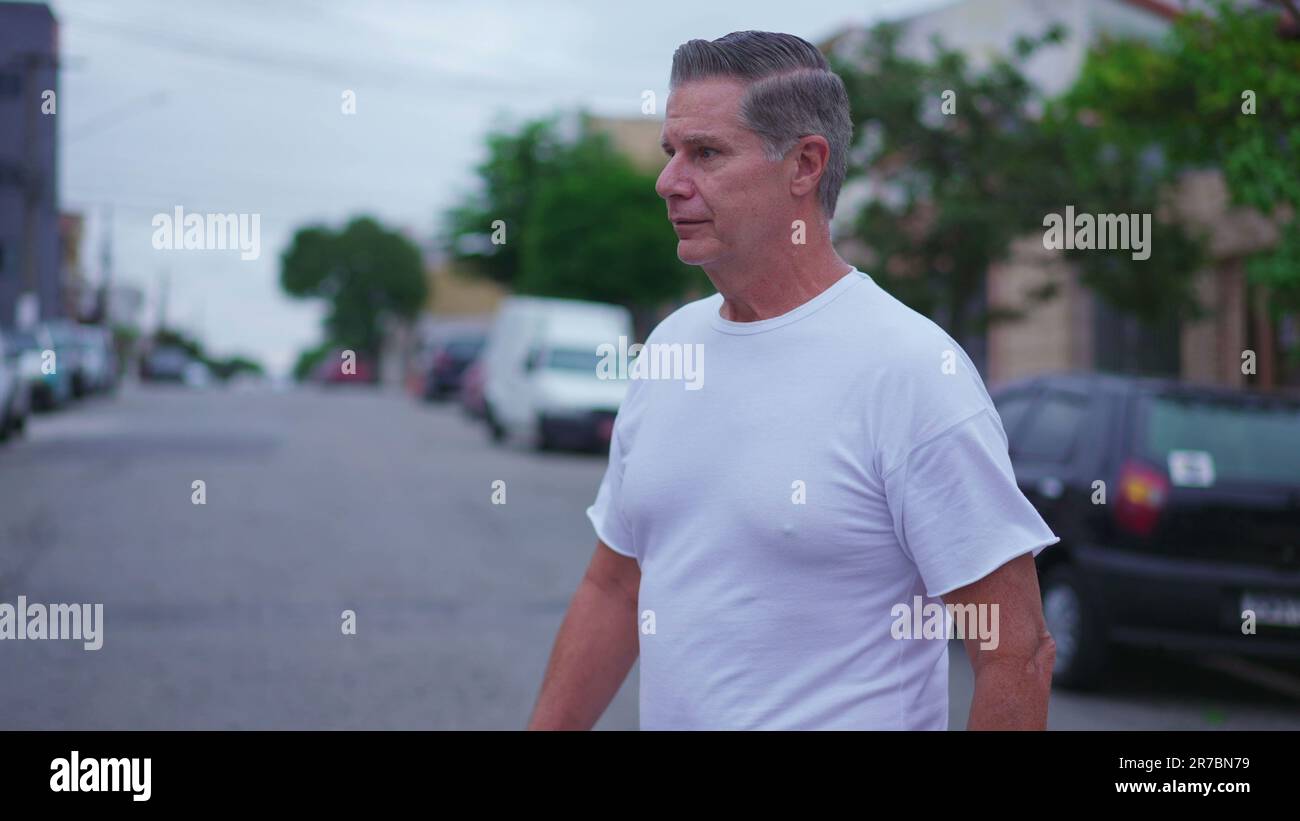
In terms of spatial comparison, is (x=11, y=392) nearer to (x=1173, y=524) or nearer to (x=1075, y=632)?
(x=1075, y=632)

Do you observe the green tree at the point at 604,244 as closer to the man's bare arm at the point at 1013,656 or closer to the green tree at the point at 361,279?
the man's bare arm at the point at 1013,656

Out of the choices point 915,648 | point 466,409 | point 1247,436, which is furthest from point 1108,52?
point 466,409

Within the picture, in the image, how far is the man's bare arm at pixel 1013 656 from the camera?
79.7 inches

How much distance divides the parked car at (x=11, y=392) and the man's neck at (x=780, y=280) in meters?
20.1

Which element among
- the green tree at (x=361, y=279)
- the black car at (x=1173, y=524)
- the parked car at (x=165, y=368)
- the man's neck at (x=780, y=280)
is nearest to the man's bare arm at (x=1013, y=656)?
the man's neck at (x=780, y=280)

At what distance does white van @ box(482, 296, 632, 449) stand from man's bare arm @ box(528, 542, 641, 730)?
59.0 ft

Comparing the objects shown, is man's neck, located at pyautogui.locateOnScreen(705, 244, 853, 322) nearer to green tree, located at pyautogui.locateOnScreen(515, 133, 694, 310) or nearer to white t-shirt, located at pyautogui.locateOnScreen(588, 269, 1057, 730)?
white t-shirt, located at pyautogui.locateOnScreen(588, 269, 1057, 730)

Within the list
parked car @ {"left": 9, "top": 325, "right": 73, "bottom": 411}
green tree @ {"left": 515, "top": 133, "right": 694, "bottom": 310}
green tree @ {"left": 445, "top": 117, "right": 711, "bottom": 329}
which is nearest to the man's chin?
parked car @ {"left": 9, "top": 325, "right": 73, "bottom": 411}

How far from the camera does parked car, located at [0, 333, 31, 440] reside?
20703 mm

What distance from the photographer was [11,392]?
20.9 m

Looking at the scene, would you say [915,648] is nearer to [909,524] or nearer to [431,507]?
→ [909,524]

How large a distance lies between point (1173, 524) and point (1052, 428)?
1.07m

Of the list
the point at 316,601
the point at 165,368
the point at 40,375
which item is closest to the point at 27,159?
the point at 40,375
